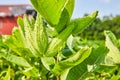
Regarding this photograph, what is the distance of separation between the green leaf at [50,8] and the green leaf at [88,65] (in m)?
0.12

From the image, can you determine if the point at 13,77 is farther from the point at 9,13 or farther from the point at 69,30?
the point at 9,13

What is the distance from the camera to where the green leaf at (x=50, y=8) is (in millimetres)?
744

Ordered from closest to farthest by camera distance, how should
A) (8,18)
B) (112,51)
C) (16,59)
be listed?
(16,59) → (112,51) → (8,18)

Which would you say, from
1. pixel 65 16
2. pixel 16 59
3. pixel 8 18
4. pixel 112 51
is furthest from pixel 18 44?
pixel 8 18

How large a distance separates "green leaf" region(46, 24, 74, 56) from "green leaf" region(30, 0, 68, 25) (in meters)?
0.03

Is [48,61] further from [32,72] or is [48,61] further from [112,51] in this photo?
[112,51]

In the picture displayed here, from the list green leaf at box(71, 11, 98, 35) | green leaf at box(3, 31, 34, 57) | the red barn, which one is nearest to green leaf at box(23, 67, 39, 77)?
green leaf at box(3, 31, 34, 57)

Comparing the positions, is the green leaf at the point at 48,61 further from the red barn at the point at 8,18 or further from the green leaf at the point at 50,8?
the red barn at the point at 8,18

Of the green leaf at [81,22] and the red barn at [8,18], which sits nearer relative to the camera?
the green leaf at [81,22]

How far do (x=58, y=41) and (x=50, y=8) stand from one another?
83 millimetres

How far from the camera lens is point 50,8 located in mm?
755

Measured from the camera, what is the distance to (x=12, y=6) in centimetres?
3809

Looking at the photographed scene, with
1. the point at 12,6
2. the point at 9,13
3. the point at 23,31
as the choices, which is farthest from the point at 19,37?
the point at 12,6

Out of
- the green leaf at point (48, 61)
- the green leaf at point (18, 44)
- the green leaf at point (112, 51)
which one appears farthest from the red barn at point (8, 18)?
the green leaf at point (48, 61)
